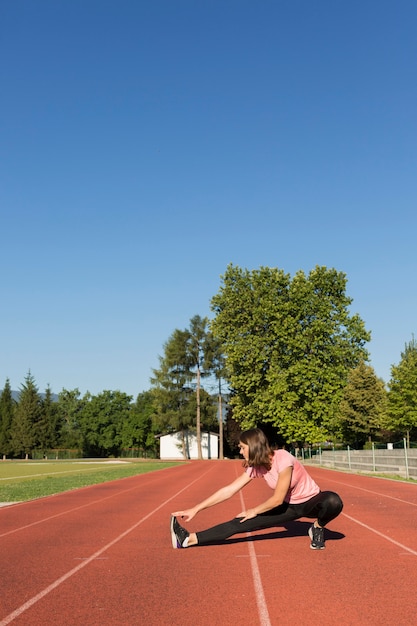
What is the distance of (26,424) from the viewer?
9456 cm

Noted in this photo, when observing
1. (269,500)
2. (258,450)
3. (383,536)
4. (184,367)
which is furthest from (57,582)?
(184,367)

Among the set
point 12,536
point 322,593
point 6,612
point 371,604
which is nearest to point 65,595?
point 6,612

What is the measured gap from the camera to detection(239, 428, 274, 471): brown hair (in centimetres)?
657

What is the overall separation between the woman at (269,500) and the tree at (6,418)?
93.4 metres

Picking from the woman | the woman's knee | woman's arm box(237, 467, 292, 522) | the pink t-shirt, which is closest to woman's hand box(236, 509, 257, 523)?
the woman

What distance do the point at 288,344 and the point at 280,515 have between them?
38.6m

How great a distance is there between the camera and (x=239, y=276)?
5069 centimetres

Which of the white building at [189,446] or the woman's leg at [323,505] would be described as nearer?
the woman's leg at [323,505]

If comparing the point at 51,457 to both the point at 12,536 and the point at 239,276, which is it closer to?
the point at 239,276

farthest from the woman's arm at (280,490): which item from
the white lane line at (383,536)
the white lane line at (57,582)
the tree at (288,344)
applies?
the tree at (288,344)

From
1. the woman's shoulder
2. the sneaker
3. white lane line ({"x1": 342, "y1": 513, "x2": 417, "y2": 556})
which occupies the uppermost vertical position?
the woman's shoulder

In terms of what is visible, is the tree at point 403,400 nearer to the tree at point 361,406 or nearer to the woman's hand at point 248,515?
the tree at point 361,406

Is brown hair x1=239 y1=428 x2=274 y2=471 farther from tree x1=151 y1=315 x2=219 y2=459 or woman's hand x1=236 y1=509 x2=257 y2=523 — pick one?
tree x1=151 y1=315 x2=219 y2=459

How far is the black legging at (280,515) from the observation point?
6848mm
